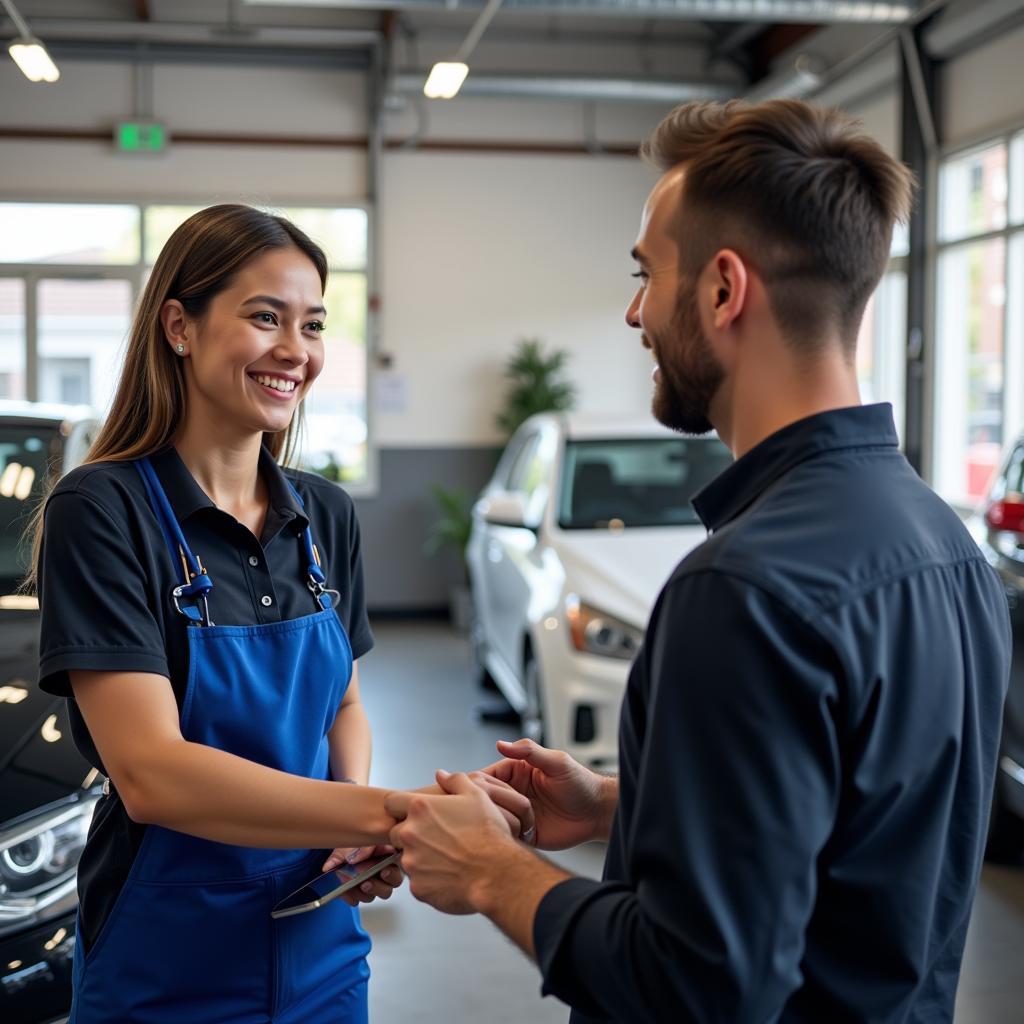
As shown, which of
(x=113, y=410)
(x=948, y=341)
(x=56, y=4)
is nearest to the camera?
(x=113, y=410)

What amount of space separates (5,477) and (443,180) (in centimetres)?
819


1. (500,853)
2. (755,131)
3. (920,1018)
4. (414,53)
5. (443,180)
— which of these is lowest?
(920,1018)

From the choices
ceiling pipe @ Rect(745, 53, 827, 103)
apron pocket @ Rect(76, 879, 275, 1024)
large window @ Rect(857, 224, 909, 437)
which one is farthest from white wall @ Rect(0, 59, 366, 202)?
apron pocket @ Rect(76, 879, 275, 1024)

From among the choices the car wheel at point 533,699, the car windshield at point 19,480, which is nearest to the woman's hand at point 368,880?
the car windshield at point 19,480

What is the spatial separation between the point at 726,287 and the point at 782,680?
0.41 metres

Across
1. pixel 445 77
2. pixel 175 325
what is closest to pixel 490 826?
pixel 175 325

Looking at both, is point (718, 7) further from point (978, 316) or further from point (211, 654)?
point (211, 654)

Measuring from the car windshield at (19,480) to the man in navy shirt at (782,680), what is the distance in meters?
2.48

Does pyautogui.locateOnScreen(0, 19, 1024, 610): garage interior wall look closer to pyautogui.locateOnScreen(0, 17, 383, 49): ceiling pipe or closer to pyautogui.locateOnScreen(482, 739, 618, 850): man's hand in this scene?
pyautogui.locateOnScreen(0, 17, 383, 49): ceiling pipe

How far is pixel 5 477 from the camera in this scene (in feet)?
11.8

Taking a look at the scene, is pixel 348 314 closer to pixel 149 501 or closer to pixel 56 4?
pixel 56 4

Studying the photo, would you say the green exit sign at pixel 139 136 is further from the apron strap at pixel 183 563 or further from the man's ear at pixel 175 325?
the apron strap at pixel 183 563

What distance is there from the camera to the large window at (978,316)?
322 inches

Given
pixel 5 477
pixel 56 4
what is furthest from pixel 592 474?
pixel 56 4
